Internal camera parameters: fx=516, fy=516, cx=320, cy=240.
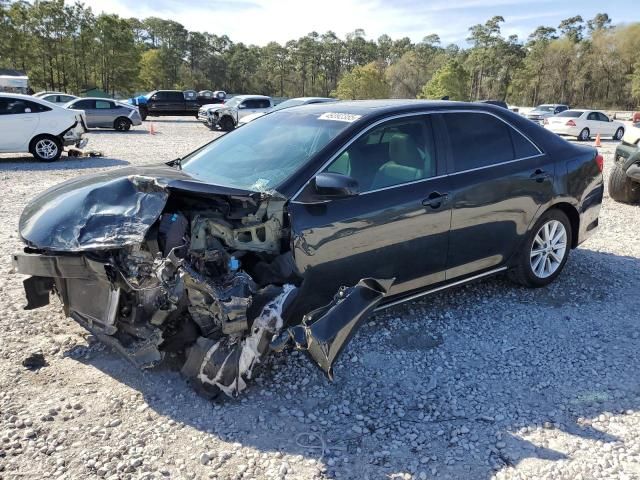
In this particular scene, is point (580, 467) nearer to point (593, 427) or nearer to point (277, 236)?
point (593, 427)

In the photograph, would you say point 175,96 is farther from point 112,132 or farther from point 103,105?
point 112,132

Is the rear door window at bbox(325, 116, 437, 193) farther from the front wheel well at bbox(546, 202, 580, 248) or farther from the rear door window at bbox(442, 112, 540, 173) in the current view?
the front wheel well at bbox(546, 202, 580, 248)

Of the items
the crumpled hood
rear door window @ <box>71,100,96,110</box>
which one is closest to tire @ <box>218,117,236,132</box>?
rear door window @ <box>71,100,96,110</box>

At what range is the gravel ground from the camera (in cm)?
261

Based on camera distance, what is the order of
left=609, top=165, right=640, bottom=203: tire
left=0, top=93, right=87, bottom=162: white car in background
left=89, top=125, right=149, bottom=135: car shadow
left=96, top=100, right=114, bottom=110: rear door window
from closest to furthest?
1. left=609, top=165, right=640, bottom=203: tire
2. left=0, top=93, right=87, bottom=162: white car in background
3. left=89, top=125, right=149, bottom=135: car shadow
4. left=96, top=100, right=114, bottom=110: rear door window

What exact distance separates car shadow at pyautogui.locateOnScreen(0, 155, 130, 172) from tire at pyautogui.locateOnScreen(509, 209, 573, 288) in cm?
1058

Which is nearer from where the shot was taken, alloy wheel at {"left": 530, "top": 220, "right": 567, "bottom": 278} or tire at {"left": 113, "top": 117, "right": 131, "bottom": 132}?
alloy wheel at {"left": 530, "top": 220, "right": 567, "bottom": 278}

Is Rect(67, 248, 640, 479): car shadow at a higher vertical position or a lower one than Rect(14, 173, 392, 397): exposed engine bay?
lower

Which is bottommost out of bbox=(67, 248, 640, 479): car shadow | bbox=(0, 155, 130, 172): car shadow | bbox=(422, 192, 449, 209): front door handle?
bbox=(67, 248, 640, 479): car shadow

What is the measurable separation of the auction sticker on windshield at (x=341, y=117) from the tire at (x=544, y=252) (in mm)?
1954

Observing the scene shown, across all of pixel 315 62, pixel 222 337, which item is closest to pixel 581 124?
pixel 222 337

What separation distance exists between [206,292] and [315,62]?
9843 cm

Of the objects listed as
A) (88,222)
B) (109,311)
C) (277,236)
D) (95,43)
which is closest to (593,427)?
(277,236)

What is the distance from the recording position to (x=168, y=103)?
103 feet
